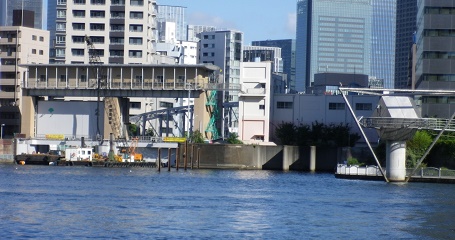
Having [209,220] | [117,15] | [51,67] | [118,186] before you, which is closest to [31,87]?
[51,67]

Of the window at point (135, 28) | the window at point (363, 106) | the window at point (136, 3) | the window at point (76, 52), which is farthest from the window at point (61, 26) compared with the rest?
the window at point (363, 106)

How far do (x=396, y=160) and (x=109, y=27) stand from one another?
88.1 metres

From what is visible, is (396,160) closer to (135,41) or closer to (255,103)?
(255,103)

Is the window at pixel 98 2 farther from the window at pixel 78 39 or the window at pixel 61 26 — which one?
the window at pixel 61 26

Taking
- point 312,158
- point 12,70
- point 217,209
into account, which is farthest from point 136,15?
point 217,209

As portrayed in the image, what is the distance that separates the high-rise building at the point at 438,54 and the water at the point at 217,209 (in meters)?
23.6

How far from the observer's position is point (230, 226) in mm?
56000

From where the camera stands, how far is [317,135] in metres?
144

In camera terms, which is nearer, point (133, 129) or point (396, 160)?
point (396, 160)

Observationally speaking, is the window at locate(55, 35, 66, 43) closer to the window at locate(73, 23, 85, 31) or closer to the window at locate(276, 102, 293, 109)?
the window at locate(73, 23, 85, 31)

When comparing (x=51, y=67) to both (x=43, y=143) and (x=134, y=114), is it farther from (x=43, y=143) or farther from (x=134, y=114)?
(x=134, y=114)

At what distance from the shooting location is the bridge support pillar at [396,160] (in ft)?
305

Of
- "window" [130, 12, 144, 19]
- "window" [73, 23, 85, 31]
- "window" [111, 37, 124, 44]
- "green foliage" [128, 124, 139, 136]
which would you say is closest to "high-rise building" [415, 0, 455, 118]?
"green foliage" [128, 124, 139, 136]

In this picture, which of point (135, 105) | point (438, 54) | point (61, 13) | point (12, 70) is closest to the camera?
point (438, 54)
